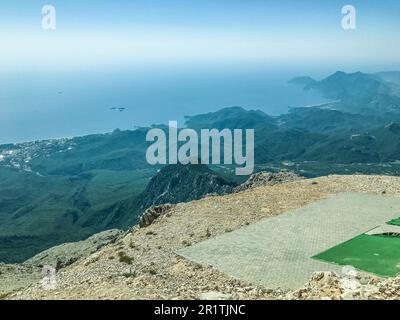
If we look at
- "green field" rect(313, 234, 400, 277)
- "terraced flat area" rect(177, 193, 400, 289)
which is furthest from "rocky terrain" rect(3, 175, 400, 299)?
"green field" rect(313, 234, 400, 277)

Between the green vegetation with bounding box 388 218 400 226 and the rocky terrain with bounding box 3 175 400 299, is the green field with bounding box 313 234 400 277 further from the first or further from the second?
the green vegetation with bounding box 388 218 400 226

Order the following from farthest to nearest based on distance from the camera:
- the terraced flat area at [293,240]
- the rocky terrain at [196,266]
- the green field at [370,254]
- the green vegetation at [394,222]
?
1. the green vegetation at [394,222]
2. the green field at [370,254]
3. the terraced flat area at [293,240]
4. the rocky terrain at [196,266]

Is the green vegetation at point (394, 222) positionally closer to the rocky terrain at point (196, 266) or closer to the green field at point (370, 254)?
the green field at point (370, 254)

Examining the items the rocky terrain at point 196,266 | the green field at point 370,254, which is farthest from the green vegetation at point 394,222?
the rocky terrain at point 196,266

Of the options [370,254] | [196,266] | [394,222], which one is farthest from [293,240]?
[394,222]

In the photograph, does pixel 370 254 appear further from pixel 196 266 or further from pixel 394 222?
pixel 196 266
